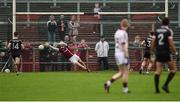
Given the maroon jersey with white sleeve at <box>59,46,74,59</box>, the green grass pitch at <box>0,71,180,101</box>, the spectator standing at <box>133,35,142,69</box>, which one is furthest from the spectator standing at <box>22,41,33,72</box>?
the green grass pitch at <box>0,71,180,101</box>

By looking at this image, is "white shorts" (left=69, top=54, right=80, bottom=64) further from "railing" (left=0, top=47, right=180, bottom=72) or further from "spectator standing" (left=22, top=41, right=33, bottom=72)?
"spectator standing" (left=22, top=41, right=33, bottom=72)

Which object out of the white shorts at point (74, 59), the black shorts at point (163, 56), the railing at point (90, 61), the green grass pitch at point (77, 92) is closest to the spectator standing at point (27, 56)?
the railing at point (90, 61)

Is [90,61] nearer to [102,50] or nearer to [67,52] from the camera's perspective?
[102,50]

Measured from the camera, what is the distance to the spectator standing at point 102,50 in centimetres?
3622

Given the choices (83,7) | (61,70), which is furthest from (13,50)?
(83,7)

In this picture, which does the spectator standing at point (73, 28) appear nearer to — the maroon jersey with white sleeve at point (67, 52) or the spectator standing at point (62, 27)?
the spectator standing at point (62, 27)

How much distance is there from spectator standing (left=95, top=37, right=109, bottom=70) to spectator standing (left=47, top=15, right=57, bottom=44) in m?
2.75

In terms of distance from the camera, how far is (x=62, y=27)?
1442 inches

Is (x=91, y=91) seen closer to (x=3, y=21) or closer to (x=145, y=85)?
(x=145, y=85)

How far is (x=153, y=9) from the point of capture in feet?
126

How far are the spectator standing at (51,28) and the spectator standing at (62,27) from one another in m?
0.36

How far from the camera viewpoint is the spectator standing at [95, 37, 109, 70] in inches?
1426

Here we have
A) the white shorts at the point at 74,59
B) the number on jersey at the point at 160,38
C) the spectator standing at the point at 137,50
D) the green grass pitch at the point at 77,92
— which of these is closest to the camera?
the green grass pitch at the point at 77,92

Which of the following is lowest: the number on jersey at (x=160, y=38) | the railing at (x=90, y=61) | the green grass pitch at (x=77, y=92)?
the green grass pitch at (x=77, y=92)
